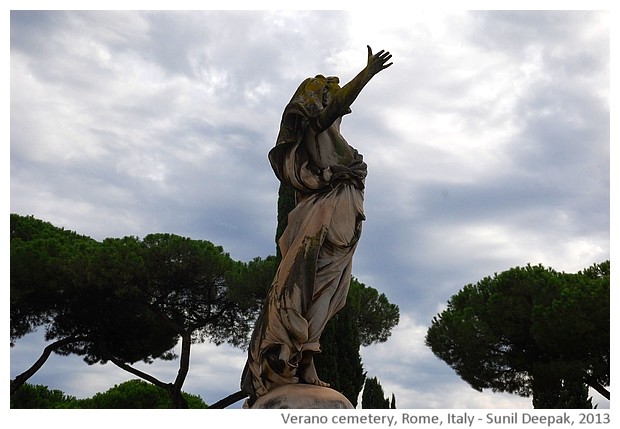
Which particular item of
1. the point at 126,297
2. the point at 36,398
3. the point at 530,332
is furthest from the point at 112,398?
the point at 530,332

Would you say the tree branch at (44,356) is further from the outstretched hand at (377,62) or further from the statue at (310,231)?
the outstretched hand at (377,62)

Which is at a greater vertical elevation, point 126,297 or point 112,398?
point 126,297

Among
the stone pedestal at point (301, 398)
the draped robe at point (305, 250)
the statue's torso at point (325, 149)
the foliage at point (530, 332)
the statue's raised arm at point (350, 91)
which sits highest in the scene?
the foliage at point (530, 332)

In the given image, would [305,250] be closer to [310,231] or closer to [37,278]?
[310,231]

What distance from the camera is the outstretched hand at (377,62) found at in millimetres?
5984

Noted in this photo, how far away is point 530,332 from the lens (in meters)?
19.3

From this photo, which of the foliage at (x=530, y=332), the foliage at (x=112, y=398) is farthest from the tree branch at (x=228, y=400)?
the foliage at (x=530, y=332)

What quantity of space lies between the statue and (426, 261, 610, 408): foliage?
41.8 feet

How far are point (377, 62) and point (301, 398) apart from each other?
107 inches

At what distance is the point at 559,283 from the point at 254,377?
1519 centimetres

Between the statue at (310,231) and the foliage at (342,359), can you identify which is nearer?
the statue at (310,231)

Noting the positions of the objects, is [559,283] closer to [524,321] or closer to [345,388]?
[524,321]

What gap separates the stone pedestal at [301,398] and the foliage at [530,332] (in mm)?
12772

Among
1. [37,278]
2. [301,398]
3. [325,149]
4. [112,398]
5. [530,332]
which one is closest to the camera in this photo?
[301,398]
